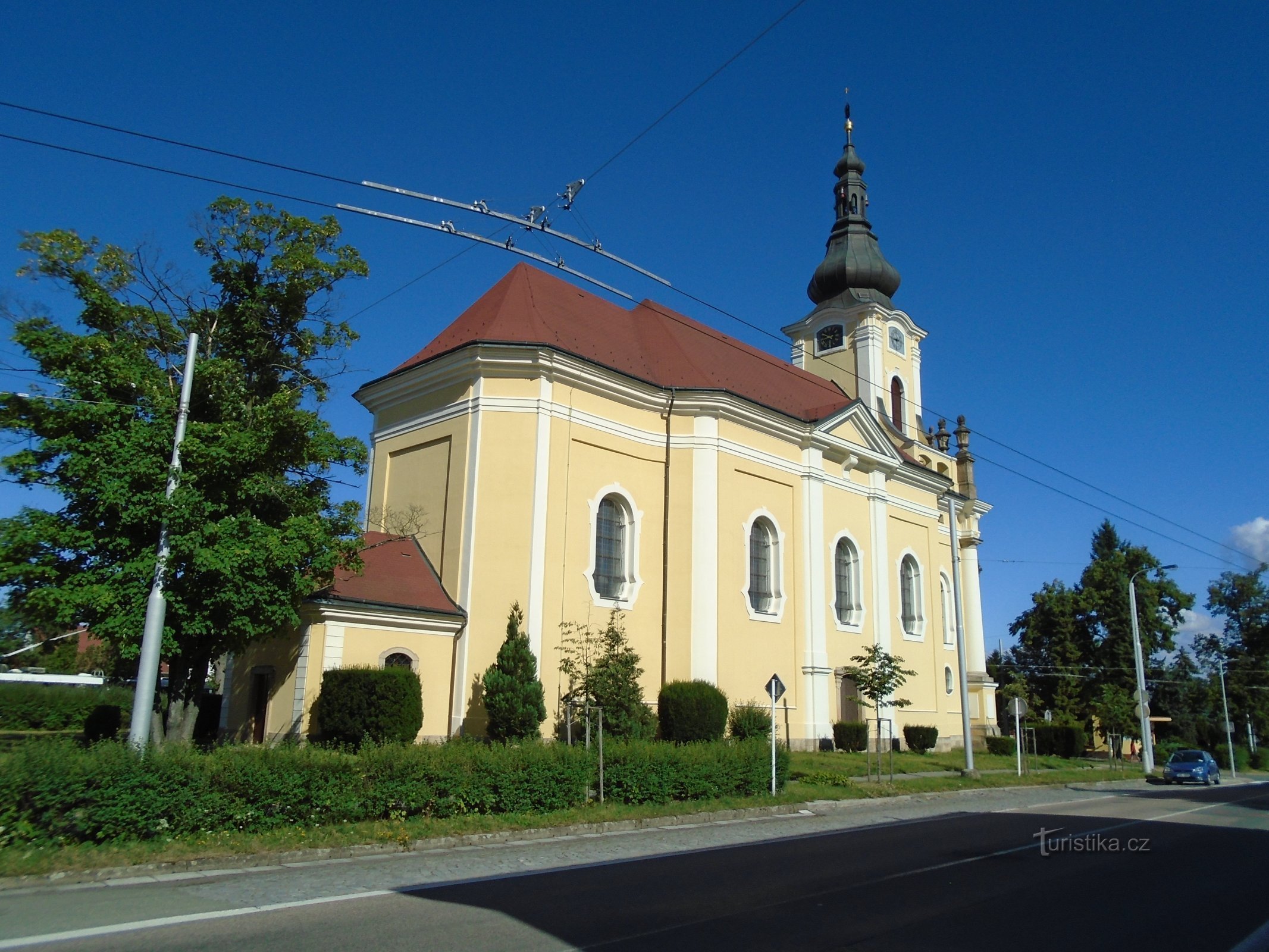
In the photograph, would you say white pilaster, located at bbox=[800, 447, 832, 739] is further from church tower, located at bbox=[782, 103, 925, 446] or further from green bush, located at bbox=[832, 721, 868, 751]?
church tower, located at bbox=[782, 103, 925, 446]

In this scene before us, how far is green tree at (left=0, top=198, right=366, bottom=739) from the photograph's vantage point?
50.8 ft

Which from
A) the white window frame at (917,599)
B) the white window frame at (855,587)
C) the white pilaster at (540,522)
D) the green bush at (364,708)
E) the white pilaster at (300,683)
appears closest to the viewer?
the green bush at (364,708)

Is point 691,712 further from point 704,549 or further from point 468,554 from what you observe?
point 468,554

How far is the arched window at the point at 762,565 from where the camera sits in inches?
1145

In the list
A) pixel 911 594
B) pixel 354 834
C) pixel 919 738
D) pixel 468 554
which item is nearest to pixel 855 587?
pixel 911 594

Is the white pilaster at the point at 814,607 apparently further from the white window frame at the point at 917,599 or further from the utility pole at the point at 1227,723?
the utility pole at the point at 1227,723

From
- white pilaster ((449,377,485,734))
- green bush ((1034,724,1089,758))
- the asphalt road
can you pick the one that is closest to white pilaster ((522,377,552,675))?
white pilaster ((449,377,485,734))

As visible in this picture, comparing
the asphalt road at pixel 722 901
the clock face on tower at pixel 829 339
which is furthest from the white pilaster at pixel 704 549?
the clock face on tower at pixel 829 339

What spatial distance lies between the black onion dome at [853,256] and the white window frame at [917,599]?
11.7 metres

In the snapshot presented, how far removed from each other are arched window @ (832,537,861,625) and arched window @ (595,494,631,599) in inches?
361

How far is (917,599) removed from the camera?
1481 inches

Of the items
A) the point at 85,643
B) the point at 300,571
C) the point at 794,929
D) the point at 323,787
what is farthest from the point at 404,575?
the point at 85,643

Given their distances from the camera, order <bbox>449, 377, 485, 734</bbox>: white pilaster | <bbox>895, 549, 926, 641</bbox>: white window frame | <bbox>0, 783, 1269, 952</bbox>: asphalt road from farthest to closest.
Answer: <bbox>895, 549, 926, 641</bbox>: white window frame
<bbox>449, 377, 485, 734</bbox>: white pilaster
<bbox>0, 783, 1269, 952</bbox>: asphalt road

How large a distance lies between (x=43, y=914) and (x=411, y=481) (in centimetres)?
1870
